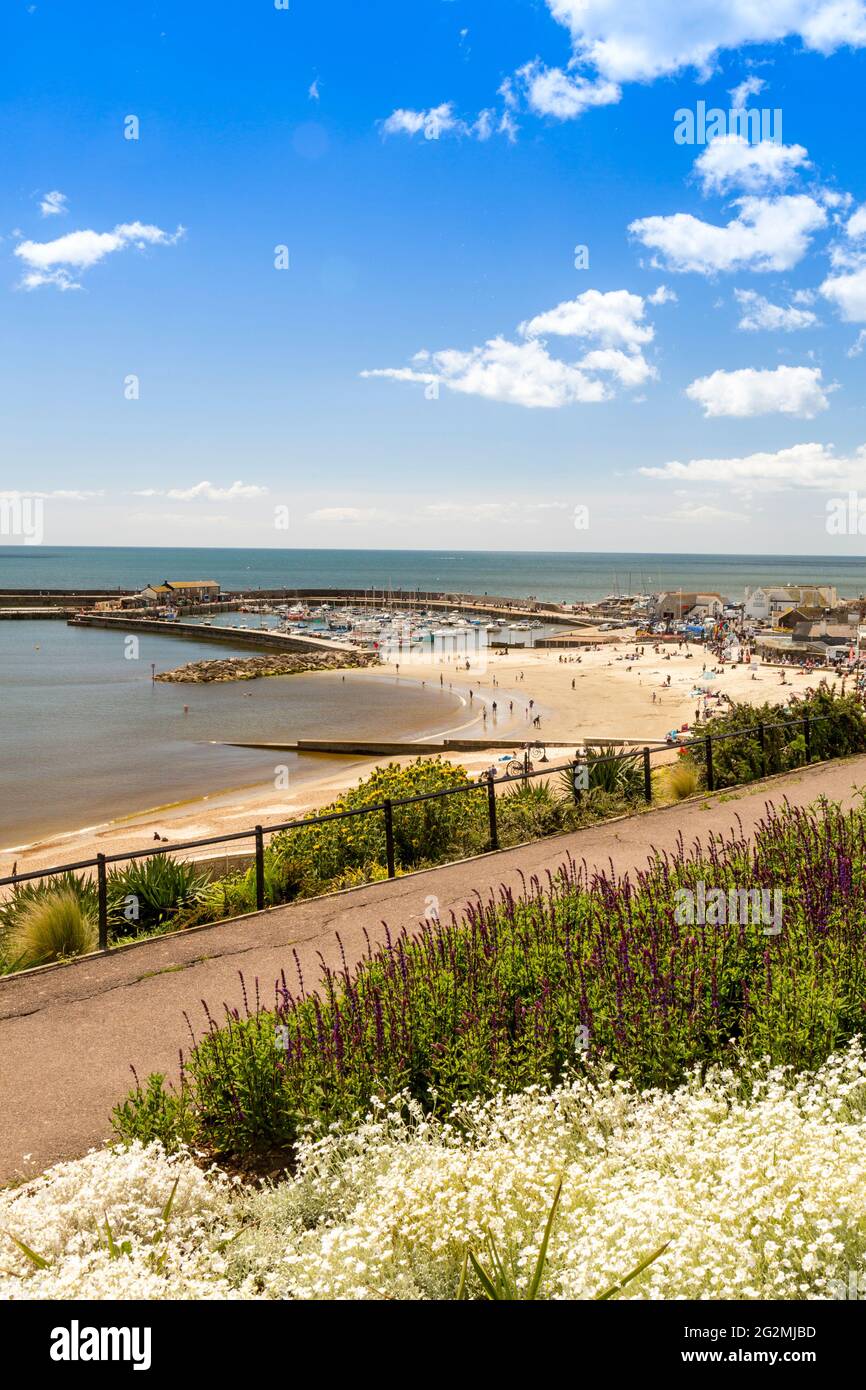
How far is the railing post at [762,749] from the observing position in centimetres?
1588

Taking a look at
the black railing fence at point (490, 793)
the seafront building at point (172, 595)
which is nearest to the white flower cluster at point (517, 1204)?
the black railing fence at point (490, 793)

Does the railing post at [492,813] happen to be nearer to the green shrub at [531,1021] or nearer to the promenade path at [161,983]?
the promenade path at [161,983]

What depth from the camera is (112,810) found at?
97.5ft

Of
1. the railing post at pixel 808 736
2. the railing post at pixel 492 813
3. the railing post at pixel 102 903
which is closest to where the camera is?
the railing post at pixel 102 903

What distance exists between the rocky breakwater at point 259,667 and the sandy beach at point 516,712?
449 cm

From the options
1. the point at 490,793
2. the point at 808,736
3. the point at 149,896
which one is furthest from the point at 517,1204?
the point at 808,736

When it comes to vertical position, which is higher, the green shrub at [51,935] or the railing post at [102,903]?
the railing post at [102,903]

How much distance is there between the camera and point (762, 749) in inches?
634

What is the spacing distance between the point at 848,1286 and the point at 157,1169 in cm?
317

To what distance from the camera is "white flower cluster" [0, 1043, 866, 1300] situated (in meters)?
3.33

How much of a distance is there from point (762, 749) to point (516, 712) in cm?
3144

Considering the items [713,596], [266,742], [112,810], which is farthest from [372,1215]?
[713,596]

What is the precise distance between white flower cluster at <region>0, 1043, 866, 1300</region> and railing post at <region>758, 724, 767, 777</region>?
38.1ft

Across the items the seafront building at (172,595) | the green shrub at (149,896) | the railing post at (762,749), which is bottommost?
the green shrub at (149,896)
